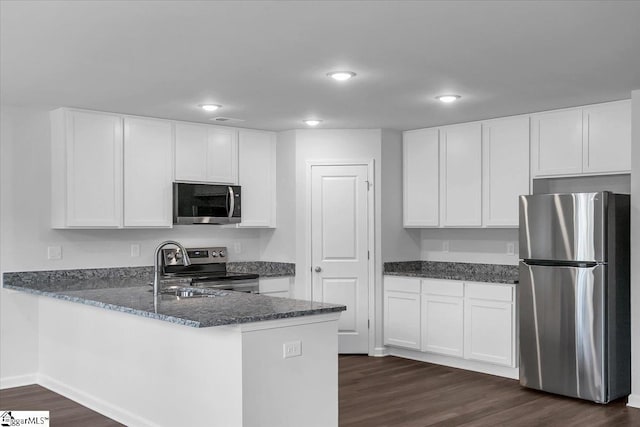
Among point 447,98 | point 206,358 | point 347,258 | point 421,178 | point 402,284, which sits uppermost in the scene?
point 447,98

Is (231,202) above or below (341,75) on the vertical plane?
below

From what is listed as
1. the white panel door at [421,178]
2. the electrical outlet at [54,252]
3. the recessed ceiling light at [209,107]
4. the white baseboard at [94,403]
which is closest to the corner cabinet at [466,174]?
the white panel door at [421,178]

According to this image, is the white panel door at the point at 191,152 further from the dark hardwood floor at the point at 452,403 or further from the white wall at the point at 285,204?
the dark hardwood floor at the point at 452,403

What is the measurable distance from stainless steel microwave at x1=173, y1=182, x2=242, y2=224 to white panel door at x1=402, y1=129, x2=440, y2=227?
1.74 metres

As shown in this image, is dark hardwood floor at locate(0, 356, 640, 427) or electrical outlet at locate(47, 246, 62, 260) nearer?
dark hardwood floor at locate(0, 356, 640, 427)

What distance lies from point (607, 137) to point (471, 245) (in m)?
1.87

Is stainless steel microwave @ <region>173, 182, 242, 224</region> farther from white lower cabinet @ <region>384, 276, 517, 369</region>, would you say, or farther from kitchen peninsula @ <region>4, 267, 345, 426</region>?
white lower cabinet @ <region>384, 276, 517, 369</region>

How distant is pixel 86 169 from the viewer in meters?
5.46

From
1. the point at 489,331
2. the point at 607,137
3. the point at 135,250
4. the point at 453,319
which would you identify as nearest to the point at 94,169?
the point at 135,250

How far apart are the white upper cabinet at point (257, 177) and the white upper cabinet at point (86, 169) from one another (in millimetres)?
1345

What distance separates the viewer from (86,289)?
485 centimetres

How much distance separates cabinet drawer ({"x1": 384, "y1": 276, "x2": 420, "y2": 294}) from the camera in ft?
Answer: 20.6

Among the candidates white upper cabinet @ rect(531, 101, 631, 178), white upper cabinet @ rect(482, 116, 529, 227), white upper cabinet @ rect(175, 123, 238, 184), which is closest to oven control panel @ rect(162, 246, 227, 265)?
white upper cabinet @ rect(175, 123, 238, 184)

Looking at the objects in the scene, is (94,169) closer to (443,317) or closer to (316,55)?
(316,55)
